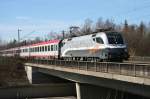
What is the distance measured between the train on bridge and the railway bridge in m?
2.16

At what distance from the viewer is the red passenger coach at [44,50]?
203 ft

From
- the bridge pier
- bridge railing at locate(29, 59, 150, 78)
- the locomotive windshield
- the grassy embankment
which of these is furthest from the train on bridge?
the grassy embankment

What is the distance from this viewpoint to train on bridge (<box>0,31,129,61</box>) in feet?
123

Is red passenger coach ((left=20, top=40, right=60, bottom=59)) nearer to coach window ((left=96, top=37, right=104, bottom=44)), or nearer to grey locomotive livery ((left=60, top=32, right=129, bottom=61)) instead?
grey locomotive livery ((left=60, top=32, right=129, bottom=61))

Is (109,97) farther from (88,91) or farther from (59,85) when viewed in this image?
(59,85)

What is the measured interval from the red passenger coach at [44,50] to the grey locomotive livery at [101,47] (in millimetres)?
11593

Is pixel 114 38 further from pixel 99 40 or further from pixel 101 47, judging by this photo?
pixel 99 40

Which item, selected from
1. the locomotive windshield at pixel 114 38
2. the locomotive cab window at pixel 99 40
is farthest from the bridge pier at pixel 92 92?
the locomotive windshield at pixel 114 38

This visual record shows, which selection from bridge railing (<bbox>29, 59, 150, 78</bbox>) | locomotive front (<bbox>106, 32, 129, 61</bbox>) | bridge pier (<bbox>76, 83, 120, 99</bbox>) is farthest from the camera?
bridge pier (<bbox>76, 83, 120, 99</bbox>)

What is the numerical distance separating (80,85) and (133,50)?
51519mm

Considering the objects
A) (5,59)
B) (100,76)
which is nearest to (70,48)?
(100,76)

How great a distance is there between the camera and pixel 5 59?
90.4 metres

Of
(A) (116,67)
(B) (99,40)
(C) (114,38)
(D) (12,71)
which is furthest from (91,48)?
(D) (12,71)

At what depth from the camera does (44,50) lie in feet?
225
